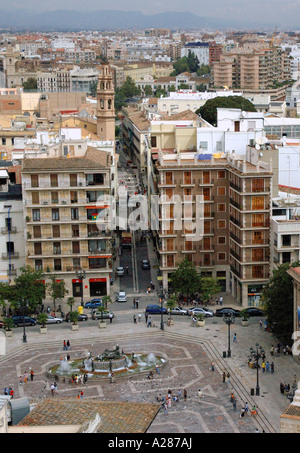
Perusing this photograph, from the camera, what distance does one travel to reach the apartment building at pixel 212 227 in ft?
228

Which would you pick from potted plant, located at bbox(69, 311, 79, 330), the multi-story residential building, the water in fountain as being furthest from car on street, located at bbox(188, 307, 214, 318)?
the multi-story residential building

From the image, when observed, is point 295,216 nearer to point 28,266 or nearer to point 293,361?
point 293,361

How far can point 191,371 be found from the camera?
56.3 metres

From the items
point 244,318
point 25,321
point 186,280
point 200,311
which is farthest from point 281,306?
point 25,321

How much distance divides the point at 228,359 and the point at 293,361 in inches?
163

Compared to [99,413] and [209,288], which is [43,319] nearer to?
[209,288]

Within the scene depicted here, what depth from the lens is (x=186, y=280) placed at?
2768 inches

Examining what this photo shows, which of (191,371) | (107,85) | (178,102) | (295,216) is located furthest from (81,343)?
(178,102)

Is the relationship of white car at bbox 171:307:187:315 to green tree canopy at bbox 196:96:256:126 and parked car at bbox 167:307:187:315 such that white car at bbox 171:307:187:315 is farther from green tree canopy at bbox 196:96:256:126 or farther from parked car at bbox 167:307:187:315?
green tree canopy at bbox 196:96:256:126

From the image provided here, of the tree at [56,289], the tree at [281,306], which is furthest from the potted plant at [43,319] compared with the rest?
the tree at [281,306]

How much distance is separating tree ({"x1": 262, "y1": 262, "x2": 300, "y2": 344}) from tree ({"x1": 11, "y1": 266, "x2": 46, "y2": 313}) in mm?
18125

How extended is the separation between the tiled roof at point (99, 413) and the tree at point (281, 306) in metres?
23.5

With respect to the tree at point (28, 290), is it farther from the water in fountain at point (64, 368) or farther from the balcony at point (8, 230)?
the water in fountain at point (64, 368)

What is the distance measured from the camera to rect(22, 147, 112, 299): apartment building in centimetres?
7169
